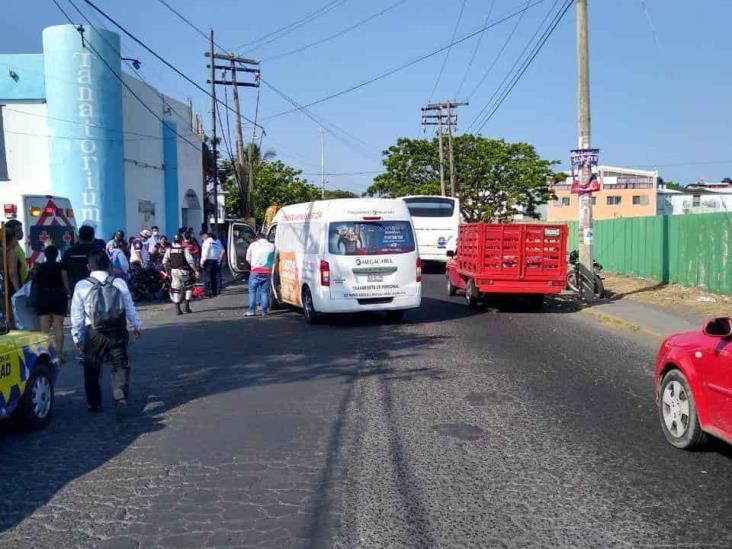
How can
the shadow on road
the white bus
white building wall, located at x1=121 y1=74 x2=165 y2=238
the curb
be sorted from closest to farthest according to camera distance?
the shadow on road → the curb → the white bus → white building wall, located at x1=121 y1=74 x2=165 y2=238

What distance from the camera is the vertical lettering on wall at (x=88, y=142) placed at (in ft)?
79.8

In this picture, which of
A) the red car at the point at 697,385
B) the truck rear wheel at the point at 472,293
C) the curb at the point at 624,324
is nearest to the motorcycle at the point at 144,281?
the truck rear wheel at the point at 472,293

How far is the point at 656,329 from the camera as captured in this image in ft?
40.6

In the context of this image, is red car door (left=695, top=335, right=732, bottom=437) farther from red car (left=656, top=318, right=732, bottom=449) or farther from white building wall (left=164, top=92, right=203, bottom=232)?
white building wall (left=164, top=92, right=203, bottom=232)

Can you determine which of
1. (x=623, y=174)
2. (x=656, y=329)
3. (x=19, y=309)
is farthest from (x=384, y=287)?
(x=623, y=174)

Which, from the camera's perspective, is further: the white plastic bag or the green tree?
the green tree

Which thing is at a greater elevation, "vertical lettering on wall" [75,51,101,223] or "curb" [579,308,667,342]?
"vertical lettering on wall" [75,51,101,223]

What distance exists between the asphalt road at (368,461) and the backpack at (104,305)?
3.00ft

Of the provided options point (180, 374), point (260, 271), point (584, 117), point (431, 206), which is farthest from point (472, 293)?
point (431, 206)

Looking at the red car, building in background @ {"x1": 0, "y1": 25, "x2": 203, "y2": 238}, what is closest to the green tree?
building in background @ {"x1": 0, "y1": 25, "x2": 203, "y2": 238}

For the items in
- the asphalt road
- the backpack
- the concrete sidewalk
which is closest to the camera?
the asphalt road

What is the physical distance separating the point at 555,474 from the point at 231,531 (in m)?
2.30

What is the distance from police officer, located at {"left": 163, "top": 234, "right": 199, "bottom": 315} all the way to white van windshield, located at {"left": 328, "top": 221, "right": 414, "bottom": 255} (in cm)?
404

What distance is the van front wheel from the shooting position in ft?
43.7
